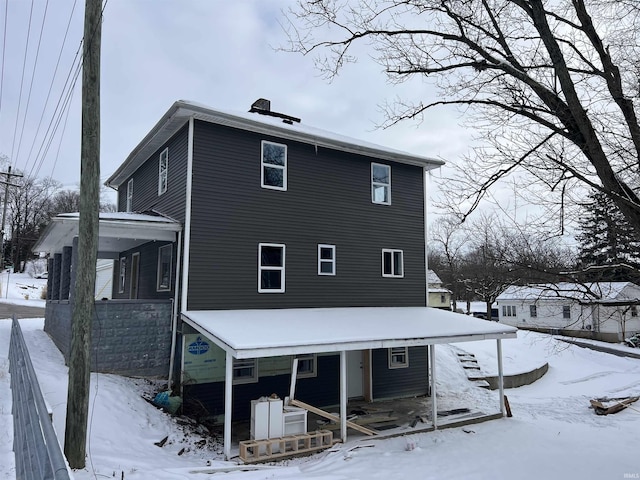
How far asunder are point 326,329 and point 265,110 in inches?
326

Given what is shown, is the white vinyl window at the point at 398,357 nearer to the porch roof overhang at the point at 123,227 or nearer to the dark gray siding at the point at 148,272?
the dark gray siding at the point at 148,272

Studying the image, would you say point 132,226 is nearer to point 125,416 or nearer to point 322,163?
point 125,416

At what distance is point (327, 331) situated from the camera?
1030cm

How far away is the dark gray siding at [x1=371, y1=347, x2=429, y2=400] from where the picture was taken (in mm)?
14578

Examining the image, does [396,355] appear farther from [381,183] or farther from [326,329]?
[381,183]

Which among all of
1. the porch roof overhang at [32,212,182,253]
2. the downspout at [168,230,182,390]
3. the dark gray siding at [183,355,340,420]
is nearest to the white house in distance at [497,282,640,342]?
the dark gray siding at [183,355,340,420]

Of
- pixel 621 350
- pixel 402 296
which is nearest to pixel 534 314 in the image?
pixel 621 350

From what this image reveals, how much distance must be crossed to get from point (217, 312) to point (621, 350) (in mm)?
25767

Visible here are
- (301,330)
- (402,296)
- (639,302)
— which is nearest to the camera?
(639,302)

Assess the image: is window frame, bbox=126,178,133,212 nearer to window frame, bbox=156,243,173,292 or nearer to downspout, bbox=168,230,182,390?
window frame, bbox=156,243,173,292

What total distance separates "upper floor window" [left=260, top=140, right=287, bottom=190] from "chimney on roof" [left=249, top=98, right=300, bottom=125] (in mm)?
2104

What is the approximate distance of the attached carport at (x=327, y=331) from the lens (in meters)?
8.80

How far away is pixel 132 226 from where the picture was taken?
11.3 m

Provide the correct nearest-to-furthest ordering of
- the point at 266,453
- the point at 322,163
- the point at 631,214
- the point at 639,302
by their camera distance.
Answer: the point at 631,214 < the point at 639,302 < the point at 266,453 < the point at 322,163
